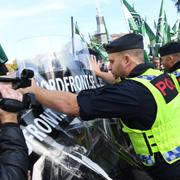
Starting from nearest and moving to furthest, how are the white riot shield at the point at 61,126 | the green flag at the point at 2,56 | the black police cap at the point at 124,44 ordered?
the white riot shield at the point at 61,126
the green flag at the point at 2,56
the black police cap at the point at 124,44

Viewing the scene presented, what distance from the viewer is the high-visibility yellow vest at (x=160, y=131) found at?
2.35 meters

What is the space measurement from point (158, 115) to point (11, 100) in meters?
1.11

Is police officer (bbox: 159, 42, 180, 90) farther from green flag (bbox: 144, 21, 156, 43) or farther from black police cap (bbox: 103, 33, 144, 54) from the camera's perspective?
green flag (bbox: 144, 21, 156, 43)

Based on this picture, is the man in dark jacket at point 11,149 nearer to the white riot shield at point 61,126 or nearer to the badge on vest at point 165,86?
the white riot shield at point 61,126

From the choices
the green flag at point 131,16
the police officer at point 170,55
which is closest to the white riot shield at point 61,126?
the police officer at point 170,55

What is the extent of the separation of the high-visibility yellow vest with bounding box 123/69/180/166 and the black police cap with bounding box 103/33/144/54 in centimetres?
27

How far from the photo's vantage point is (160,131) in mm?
2371

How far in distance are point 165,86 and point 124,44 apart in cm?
40

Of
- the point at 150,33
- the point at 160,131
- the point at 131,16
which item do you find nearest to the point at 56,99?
the point at 160,131

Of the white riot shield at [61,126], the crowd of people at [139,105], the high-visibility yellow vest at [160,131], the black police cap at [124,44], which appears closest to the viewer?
the white riot shield at [61,126]

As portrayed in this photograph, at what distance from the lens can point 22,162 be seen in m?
1.40

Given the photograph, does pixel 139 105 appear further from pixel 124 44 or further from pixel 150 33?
pixel 150 33

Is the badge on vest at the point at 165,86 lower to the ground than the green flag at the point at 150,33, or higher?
higher

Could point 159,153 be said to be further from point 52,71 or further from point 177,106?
point 52,71
